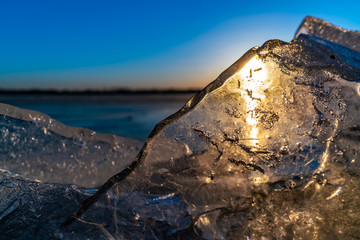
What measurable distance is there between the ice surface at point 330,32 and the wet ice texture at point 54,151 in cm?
188

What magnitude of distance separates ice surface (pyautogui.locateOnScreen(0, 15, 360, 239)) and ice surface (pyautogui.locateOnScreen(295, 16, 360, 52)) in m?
1.25

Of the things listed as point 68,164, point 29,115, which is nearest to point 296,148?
point 68,164

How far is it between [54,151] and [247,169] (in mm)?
1307

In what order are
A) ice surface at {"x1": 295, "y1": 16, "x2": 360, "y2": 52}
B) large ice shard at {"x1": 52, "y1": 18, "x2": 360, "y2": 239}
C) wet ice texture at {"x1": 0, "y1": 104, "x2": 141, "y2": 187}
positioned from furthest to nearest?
ice surface at {"x1": 295, "y1": 16, "x2": 360, "y2": 52} → wet ice texture at {"x1": 0, "y1": 104, "x2": 141, "y2": 187} → large ice shard at {"x1": 52, "y1": 18, "x2": 360, "y2": 239}

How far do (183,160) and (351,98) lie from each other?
71cm

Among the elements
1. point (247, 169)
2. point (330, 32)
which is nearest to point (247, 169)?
point (247, 169)

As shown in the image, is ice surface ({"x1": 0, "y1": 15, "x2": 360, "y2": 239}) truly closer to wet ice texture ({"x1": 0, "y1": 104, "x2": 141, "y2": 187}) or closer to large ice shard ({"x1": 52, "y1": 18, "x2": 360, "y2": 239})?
large ice shard ({"x1": 52, "y1": 18, "x2": 360, "y2": 239})

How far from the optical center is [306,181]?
3.36 ft

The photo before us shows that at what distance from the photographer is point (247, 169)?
3.38ft

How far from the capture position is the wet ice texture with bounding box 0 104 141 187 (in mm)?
1624

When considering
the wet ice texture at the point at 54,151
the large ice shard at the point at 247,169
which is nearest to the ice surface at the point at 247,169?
the large ice shard at the point at 247,169

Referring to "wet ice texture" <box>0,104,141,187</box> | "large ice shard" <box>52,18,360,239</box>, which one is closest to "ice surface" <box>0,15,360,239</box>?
"large ice shard" <box>52,18,360,239</box>

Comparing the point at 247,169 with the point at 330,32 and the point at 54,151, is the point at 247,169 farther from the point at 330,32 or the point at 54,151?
the point at 330,32

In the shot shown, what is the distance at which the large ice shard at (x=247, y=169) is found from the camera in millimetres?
983
